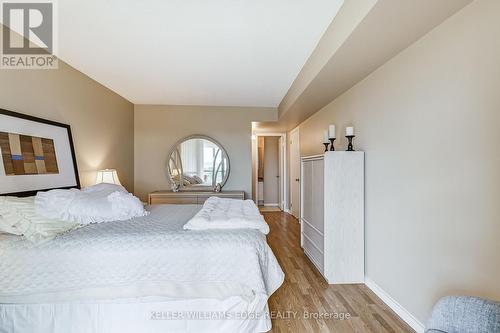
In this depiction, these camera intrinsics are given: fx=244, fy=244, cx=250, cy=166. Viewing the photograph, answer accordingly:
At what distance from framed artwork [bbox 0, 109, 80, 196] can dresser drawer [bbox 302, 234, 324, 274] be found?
2910 millimetres

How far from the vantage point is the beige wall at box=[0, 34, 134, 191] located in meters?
2.22

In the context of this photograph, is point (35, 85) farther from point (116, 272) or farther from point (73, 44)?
point (116, 272)

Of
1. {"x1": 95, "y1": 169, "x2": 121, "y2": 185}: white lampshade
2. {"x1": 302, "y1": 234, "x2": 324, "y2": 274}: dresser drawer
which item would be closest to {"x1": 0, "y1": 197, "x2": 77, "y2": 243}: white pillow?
{"x1": 95, "y1": 169, "x2": 121, "y2": 185}: white lampshade

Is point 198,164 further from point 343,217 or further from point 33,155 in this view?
point 343,217

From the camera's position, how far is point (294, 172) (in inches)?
225

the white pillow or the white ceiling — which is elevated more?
the white ceiling

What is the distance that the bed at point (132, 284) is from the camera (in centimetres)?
161

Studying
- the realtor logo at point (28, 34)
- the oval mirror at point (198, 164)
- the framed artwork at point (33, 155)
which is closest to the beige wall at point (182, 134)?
the oval mirror at point (198, 164)

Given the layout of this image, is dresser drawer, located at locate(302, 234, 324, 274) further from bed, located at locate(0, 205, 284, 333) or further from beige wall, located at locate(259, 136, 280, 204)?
beige wall, located at locate(259, 136, 280, 204)

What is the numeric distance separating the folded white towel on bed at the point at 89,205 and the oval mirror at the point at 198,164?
2016 millimetres

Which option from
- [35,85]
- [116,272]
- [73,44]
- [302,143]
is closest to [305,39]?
[73,44]

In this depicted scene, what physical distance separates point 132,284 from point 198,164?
298cm

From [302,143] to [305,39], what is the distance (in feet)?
9.72

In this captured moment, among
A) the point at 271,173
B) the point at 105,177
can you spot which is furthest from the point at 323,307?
the point at 271,173
